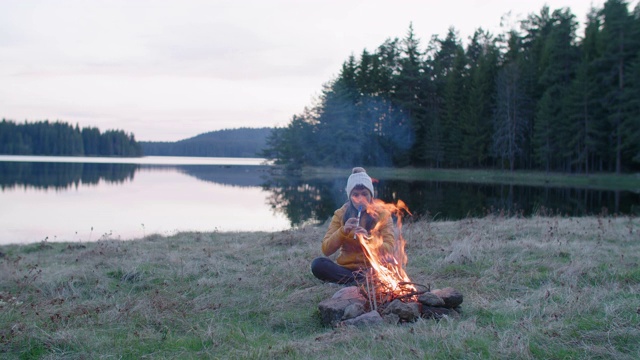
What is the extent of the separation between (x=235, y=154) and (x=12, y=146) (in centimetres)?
6092

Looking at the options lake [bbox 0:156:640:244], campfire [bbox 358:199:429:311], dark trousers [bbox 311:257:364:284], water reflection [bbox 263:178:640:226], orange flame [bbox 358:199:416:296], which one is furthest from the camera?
water reflection [bbox 263:178:640:226]

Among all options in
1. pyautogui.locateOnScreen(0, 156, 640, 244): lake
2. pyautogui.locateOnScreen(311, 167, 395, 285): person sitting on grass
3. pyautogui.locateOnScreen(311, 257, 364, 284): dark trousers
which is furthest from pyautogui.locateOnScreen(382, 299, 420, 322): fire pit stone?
pyautogui.locateOnScreen(0, 156, 640, 244): lake

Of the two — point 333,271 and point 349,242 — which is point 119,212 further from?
point 349,242

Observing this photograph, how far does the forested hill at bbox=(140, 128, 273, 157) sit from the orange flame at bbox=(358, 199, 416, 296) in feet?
452

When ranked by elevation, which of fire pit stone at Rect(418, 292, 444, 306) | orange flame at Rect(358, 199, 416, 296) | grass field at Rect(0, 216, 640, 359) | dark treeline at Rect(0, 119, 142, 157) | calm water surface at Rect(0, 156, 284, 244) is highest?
dark treeline at Rect(0, 119, 142, 157)

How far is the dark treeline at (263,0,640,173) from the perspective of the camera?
1414 inches

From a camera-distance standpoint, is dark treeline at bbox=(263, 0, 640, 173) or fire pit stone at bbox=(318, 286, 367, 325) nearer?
fire pit stone at bbox=(318, 286, 367, 325)

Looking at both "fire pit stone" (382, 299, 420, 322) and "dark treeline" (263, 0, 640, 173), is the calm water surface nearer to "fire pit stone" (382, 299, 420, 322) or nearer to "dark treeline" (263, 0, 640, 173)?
"fire pit stone" (382, 299, 420, 322)

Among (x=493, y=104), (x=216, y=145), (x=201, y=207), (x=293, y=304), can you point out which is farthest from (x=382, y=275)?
→ (x=216, y=145)

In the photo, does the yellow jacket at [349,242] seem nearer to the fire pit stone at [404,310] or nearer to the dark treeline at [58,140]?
the fire pit stone at [404,310]

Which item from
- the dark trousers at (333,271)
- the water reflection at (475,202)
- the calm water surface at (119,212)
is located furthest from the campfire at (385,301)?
the water reflection at (475,202)

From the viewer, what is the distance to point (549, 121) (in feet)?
128

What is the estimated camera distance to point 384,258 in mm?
5648

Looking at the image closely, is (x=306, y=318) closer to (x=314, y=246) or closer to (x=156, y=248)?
(x=314, y=246)
